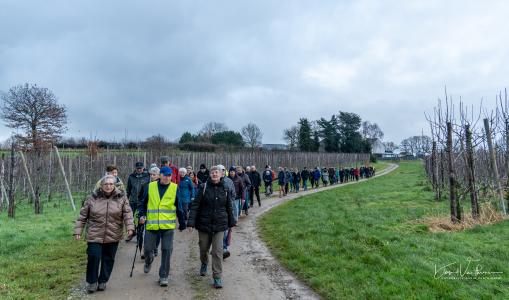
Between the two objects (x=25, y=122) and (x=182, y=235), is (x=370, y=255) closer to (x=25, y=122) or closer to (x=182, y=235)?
(x=182, y=235)

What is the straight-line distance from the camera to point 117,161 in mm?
19844

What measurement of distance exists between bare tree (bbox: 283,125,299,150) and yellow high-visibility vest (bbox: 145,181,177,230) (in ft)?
237

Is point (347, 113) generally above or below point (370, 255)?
above

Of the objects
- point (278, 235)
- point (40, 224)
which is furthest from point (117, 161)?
point (278, 235)

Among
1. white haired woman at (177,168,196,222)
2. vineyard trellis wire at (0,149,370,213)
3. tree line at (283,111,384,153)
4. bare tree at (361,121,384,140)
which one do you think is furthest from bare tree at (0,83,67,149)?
bare tree at (361,121,384,140)

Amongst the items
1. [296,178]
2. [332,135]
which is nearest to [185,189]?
[296,178]

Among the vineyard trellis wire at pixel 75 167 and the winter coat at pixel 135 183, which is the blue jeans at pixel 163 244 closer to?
the winter coat at pixel 135 183

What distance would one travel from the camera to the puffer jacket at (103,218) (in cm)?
561

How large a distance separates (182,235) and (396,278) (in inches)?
232

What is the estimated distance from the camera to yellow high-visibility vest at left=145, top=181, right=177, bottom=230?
6035 mm

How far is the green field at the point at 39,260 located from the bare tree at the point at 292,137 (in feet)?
227

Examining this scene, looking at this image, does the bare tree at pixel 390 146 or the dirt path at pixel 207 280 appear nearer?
the dirt path at pixel 207 280

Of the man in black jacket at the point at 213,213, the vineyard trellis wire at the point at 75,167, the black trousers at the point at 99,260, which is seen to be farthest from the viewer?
the vineyard trellis wire at the point at 75,167

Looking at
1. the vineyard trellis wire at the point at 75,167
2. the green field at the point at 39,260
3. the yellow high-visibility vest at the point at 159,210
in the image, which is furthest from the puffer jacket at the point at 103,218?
the vineyard trellis wire at the point at 75,167
